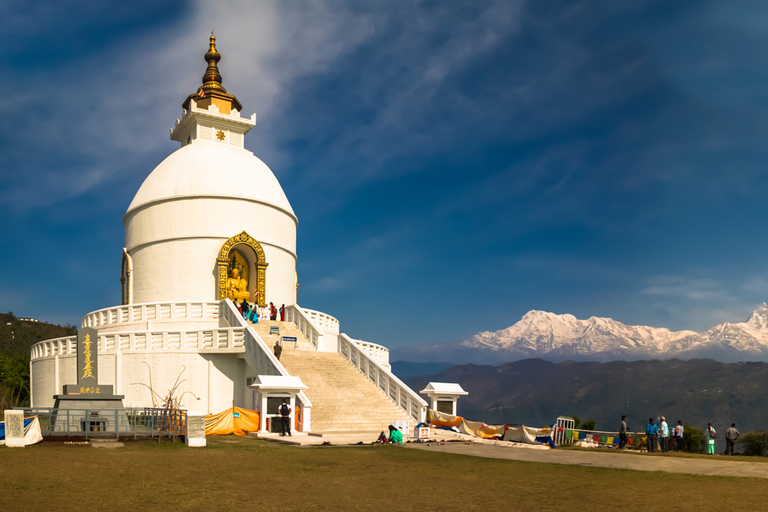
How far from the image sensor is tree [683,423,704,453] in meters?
27.3

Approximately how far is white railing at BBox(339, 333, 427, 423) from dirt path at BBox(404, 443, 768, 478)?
480 cm

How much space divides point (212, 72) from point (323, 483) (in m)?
36.6

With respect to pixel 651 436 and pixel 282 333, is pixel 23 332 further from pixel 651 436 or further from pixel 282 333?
pixel 651 436

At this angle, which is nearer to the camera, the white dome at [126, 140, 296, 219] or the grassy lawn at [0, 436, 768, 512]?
the grassy lawn at [0, 436, 768, 512]

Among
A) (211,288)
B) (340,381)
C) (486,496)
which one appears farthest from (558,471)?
(211,288)

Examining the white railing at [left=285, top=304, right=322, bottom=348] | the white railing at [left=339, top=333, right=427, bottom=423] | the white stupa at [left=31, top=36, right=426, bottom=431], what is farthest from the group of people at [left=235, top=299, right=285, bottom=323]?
the white railing at [left=339, top=333, right=427, bottom=423]

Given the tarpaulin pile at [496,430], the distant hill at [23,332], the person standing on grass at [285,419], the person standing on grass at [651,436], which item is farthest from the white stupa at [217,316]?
the distant hill at [23,332]

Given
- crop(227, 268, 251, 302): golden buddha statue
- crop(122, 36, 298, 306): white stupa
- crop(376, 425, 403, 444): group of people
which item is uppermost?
crop(122, 36, 298, 306): white stupa

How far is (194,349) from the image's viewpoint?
91.3 feet

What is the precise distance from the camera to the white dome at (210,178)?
36281 mm

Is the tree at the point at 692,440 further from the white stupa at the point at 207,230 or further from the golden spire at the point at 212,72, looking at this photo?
the golden spire at the point at 212,72

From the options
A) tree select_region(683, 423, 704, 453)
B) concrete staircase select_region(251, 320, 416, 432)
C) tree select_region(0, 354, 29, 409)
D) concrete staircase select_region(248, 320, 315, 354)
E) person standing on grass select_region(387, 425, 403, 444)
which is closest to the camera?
person standing on grass select_region(387, 425, 403, 444)

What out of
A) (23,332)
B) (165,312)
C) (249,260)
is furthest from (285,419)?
(23,332)

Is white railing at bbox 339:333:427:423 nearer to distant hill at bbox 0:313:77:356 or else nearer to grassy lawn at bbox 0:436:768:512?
grassy lawn at bbox 0:436:768:512
